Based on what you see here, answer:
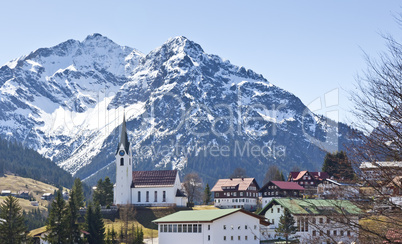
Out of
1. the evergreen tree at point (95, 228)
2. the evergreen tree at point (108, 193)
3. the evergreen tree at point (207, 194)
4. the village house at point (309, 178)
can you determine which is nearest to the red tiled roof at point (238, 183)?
the evergreen tree at point (207, 194)

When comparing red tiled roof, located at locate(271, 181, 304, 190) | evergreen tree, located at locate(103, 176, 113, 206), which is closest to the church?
evergreen tree, located at locate(103, 176, 113, 206)

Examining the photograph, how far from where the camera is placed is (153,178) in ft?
496

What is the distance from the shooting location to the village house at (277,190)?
152 meters

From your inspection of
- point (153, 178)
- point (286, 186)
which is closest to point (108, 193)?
point (153, 178)

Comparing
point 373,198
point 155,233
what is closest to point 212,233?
point 155,233

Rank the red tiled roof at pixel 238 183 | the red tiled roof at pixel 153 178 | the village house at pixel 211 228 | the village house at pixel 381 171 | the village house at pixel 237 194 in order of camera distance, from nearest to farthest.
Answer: the village house at pixel 381 171
the village house at pixel 211 228
the red tiled roof at pixel 153 178
the village house at pixel 237 194
the red tiled roof at pixel 238 183

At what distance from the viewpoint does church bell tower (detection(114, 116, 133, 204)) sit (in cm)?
14662

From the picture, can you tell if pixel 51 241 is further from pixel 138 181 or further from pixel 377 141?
pixel 377 141

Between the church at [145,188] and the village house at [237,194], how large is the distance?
14.1m

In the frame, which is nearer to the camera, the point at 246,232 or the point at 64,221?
the point at 64,221

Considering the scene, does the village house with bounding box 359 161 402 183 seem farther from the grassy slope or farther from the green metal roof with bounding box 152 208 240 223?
the grassy slope

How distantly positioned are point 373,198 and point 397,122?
2637mm

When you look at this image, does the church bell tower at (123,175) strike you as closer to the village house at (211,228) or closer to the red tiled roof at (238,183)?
the red tiled roof at (238,183)

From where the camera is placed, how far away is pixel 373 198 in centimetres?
2094
